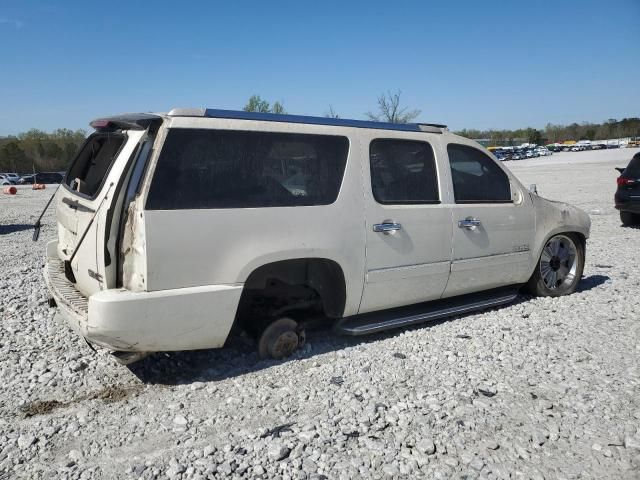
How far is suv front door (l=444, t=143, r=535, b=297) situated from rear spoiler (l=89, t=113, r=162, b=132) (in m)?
2.72

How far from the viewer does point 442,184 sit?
4801mm

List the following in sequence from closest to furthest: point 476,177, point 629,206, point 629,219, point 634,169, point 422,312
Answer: point 422,312 < point 476,177 < point 629,206 < point 634,169 < point 629,219

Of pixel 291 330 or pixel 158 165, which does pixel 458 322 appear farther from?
pixel 158 165

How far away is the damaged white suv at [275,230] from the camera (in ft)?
11.3

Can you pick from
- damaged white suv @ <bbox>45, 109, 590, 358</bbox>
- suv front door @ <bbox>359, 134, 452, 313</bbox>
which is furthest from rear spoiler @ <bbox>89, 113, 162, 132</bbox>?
suv front door @ <bbox>359, 134, 452, 313</bbox>

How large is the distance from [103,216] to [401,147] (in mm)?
2503

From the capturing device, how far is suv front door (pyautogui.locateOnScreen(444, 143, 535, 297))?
4895mm

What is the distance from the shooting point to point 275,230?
3809 mm

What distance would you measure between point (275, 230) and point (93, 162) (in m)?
1.67

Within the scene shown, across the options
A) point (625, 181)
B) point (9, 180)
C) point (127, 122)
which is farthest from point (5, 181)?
point (127, 122)

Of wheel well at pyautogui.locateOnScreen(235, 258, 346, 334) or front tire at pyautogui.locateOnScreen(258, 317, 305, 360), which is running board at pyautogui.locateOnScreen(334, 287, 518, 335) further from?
front tire at pyautogui.locateOnScreen(258, 317, 305, 360)

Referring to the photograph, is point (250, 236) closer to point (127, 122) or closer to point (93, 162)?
point (127, 122)

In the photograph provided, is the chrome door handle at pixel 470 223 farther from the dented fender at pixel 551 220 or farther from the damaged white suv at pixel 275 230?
the dented fender at pixel 551 220

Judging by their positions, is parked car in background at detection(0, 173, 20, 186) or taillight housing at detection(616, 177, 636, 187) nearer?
taillight housing at detection(616, 177, 636, 187)
